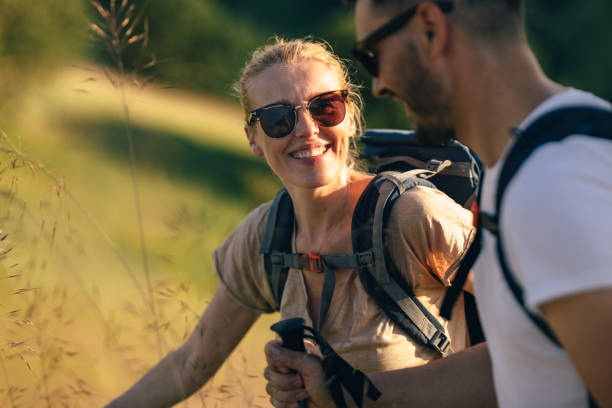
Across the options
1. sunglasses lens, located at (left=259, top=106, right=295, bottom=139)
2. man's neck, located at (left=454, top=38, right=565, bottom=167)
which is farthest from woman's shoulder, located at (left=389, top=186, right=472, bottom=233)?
man's neck, located at (left=454, top=38, right=565, bottom=167)

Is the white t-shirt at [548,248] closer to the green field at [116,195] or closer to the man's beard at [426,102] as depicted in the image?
the man's beard at [426,102]

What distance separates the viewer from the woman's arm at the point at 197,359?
8.31 feet

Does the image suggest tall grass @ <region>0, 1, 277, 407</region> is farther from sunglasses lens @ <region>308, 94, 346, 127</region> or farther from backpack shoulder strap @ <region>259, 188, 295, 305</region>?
sunglasses lens @ <region>308, 94, 346, 127</region>

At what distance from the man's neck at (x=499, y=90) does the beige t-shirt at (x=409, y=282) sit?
74cm

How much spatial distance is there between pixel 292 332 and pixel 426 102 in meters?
0.77

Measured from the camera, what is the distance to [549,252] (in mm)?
1004

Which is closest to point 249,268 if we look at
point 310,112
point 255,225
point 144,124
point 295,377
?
point 255,225

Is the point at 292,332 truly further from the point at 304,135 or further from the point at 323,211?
the point at 304,135

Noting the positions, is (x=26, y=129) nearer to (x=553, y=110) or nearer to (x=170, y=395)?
(x=170, y=395)

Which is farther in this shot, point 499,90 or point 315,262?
point 315,262

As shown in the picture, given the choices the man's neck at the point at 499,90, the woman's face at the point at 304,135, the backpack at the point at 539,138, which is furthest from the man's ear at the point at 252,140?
the backpack at the point at 539,138

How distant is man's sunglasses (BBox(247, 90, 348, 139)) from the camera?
2.44 m

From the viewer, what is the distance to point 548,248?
1.00m

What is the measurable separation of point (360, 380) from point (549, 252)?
0.90 metres
